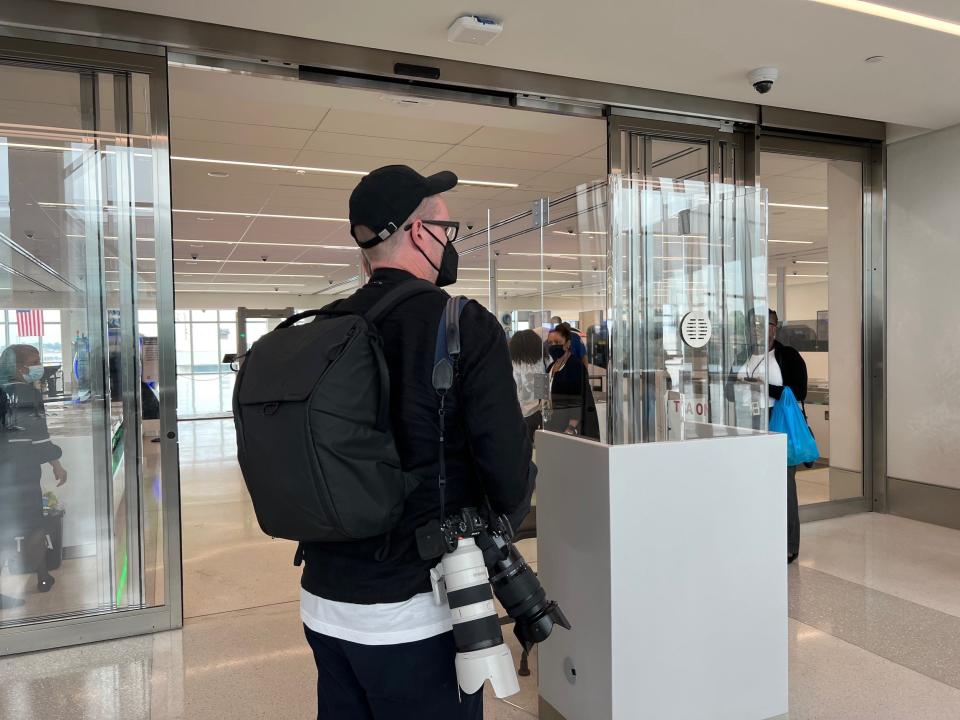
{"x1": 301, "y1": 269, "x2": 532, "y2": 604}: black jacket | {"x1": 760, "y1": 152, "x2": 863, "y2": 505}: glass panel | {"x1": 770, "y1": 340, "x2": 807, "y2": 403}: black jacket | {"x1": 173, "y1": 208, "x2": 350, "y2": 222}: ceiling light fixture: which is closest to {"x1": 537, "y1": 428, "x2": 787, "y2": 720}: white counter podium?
{"x1": 301, "y1": 269, "x2": 532, "y2": 604}: black jacket

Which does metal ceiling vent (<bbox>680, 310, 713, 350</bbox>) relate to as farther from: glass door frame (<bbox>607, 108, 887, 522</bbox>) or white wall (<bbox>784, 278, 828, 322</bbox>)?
white wall (<bbox>784, 278, 828, 322</bbox>)

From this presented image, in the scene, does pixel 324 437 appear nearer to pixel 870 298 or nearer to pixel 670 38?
pixel 670 38

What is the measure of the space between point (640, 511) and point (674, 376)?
1.62 ft

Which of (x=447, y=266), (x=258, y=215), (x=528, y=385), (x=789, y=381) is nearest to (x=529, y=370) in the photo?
(x=528, y=385)

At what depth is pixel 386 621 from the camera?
1.15 metres

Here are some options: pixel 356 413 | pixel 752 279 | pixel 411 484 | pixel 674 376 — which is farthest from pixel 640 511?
pixel 356 413

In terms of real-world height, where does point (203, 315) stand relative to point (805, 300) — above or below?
above

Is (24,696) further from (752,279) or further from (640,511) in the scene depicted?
(752,279)

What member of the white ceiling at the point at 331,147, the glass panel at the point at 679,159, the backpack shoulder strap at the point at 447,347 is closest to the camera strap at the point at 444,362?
the backpack shoulder strap at the point at 447,347

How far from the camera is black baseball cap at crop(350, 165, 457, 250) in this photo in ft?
4.09

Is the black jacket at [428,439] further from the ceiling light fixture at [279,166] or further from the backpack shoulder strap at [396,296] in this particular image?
the ceiling light fixture at [279,166]

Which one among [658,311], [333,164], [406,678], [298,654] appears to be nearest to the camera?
[406,678]

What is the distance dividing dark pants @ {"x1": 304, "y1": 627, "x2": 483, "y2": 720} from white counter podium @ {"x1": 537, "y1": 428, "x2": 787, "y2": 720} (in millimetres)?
896

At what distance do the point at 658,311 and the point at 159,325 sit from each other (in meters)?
2.46
